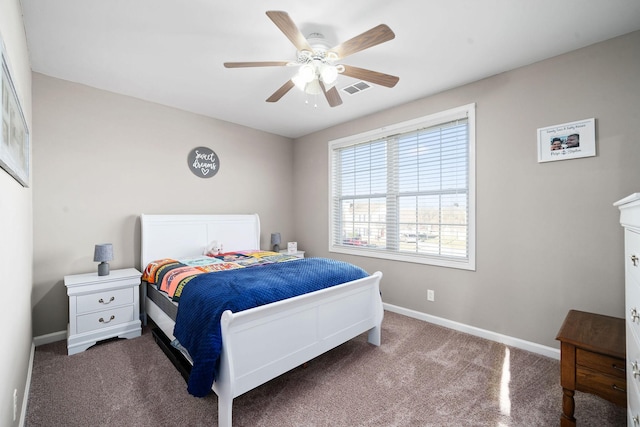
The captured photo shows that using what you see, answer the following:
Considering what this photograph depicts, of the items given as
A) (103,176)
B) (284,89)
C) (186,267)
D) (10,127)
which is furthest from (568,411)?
(103,176)

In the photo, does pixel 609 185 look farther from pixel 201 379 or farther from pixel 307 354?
pixel 201 379

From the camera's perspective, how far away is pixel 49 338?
108 inches

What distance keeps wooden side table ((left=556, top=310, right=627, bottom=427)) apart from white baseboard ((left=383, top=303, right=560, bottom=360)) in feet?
2.80

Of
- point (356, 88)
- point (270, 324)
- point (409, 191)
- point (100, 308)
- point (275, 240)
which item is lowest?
point (100, 308)

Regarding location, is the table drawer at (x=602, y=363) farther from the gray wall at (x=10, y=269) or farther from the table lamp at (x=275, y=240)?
the table lamp at (x=275, y=240)

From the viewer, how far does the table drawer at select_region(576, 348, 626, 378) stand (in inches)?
57.9

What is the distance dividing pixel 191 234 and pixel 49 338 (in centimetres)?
Answer: 161

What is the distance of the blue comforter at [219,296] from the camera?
5.30 feet

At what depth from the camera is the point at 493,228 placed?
2.79 metres

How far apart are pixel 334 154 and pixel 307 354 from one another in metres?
2.99

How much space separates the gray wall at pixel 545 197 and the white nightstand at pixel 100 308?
10.2 ft

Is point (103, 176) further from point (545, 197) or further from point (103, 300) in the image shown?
point (545, 197)

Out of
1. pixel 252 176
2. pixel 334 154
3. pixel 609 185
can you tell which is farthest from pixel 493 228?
pixel 252 176

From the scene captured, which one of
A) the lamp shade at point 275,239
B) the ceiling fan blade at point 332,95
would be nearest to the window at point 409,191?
the lamp shade at point 275,239
